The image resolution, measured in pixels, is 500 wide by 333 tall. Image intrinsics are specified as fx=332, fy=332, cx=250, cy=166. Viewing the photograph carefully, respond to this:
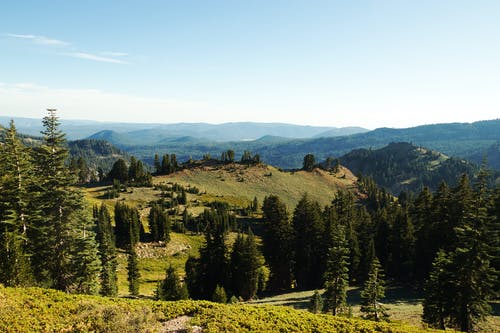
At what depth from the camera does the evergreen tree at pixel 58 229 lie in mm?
34938

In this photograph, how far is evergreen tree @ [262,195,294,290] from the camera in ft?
218

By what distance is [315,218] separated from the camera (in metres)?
67.9

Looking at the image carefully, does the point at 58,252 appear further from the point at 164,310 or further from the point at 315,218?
the point at 315,218

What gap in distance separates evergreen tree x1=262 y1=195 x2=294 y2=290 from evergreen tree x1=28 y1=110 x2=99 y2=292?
1500 inches

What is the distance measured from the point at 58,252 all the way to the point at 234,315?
859 inches

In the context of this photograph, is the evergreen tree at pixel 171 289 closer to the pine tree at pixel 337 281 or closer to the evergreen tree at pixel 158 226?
the pine tree at pixel 337 281

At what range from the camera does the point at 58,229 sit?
35.1m

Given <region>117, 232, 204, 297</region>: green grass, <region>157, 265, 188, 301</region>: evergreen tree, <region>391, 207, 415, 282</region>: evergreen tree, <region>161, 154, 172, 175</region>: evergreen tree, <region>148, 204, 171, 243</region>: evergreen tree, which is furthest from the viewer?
<region>161, 154, 172, 175</region>: evergreen tree

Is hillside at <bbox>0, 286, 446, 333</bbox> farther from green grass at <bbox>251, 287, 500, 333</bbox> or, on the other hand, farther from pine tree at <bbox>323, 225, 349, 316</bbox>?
green grass at <bbox>251, 287, 500, 333</bbox>

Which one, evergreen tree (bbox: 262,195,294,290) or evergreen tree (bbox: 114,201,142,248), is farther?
evergreen tree (bbox: 114,201,142,248)

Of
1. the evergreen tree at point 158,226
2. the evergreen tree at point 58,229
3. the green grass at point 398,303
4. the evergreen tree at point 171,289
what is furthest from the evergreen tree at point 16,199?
the evergreen tree at point 158,226

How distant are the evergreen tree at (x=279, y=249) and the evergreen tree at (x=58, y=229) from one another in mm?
38090

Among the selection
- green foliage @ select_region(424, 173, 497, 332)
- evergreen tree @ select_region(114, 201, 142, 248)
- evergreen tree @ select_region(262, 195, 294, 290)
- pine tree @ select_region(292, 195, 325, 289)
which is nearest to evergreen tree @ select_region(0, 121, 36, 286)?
green foliage @ select_region(424, 173, 497, 332)

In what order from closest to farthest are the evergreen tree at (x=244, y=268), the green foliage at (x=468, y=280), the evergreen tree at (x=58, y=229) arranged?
the green foliage at (x=468, y=280) < the evergreen tree at (x=58, y=229) < the evergreen tree at (x=244, y=268)
